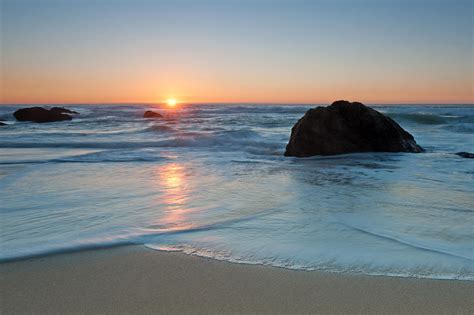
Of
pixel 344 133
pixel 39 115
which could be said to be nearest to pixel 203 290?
pixel 344 133

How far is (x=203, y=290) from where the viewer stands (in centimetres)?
233

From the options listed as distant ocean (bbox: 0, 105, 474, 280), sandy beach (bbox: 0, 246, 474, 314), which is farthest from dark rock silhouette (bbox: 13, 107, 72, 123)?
sandy beach (bbox: 0, 246, 474, 314)

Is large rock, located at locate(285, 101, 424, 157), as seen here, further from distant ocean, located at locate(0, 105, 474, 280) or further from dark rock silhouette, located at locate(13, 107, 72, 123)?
dark rock silhouette, located at locate(13, 107, 72, 123)

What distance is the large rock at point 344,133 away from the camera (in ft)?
28.7

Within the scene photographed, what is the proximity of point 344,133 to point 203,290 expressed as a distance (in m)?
7.10

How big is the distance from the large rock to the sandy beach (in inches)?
249

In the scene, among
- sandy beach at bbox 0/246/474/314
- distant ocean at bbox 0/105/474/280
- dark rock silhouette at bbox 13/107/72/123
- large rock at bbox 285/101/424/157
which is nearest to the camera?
sandy beach at bbox 0/246/474/314

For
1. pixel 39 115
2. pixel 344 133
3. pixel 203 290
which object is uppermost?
pixel 39 115

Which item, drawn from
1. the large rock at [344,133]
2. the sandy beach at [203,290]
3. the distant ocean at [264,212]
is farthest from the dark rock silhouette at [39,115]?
the sandy beach at [203,290]

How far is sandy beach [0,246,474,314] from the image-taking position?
Result: 2.13 m

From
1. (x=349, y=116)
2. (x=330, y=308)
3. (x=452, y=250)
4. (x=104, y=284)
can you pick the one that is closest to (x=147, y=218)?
(x=104, y=284)

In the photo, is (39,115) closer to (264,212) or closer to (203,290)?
(264,212)

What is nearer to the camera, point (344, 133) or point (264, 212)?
point (264, 212)

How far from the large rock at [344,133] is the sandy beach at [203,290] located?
6.32m
